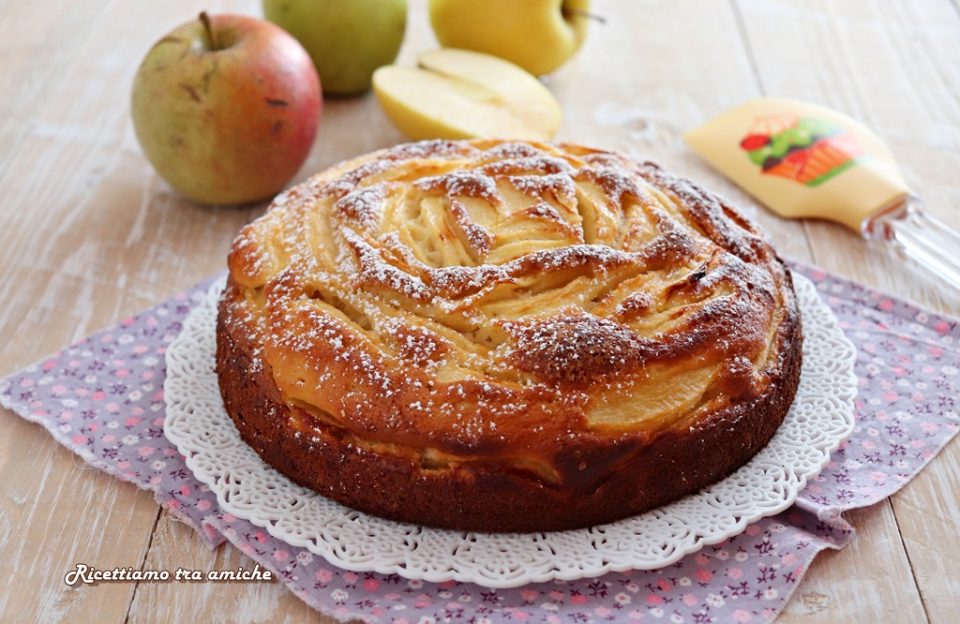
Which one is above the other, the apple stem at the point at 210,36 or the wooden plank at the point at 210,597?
the apple stem at the point at 210,36

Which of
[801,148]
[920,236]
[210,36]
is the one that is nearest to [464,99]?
[210,36]

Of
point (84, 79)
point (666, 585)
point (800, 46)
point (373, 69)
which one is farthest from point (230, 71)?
point (800, 46)

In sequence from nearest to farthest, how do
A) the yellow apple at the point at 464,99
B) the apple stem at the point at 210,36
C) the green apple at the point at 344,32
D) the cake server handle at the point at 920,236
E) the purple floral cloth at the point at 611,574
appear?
the purple floral cloth at the point at 611,574 → the cake server handle at the point at 920,236 → the apple stem at the point at 210,36 → the yellow apple at the point at 464,99 → the green apple at the point at 344,32

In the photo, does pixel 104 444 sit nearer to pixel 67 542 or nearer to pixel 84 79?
pixel 67 542

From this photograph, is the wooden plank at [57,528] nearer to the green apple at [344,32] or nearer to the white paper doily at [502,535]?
the white paper doily at [502,535]

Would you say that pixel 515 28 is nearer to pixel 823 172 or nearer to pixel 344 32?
pixel 344 32

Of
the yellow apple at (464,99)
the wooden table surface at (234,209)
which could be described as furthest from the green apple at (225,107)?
the yellow apple at (464,99)
